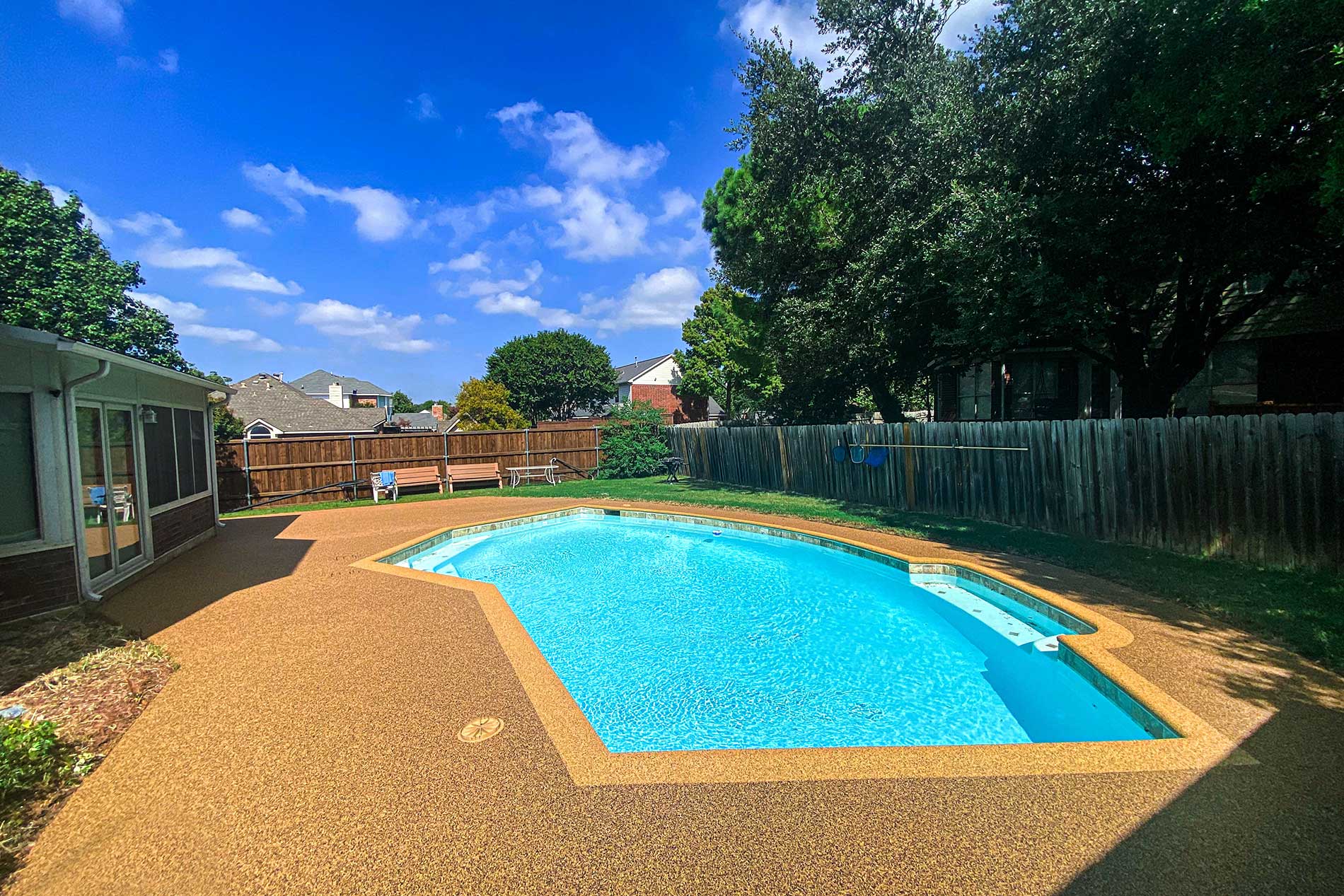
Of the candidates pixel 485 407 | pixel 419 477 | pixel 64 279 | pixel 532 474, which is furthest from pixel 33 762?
pixel 485 407

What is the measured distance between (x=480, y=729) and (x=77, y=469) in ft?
16.9

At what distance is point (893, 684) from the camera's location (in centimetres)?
525

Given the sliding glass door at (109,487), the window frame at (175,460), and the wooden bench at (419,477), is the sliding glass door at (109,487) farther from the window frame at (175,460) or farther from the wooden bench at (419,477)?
the wooden bench at (419,477)

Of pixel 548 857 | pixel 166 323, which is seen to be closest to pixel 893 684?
pixel 548 857

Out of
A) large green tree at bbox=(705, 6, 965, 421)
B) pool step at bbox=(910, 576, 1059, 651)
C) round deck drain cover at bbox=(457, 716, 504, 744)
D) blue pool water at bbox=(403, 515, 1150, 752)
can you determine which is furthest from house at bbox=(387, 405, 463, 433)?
round deck drain cover at bbox=(457, 716, 504, 744)

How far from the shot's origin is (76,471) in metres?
5.39

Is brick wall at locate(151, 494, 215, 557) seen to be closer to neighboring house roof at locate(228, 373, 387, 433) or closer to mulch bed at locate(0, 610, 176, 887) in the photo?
mulch bed at locate(0, 610, 176, 887)

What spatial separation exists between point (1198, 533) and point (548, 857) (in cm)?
795

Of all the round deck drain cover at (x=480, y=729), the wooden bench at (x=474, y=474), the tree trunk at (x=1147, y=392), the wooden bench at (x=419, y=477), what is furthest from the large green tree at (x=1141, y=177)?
the wooden bench at (x=419, y=477)

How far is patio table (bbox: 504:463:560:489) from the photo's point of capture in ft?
60.1

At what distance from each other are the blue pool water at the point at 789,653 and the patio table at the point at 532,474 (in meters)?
8.84

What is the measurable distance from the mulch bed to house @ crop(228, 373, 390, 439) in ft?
79.9

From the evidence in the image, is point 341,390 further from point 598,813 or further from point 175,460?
point 598,813

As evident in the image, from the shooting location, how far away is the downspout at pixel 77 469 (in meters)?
5.36
